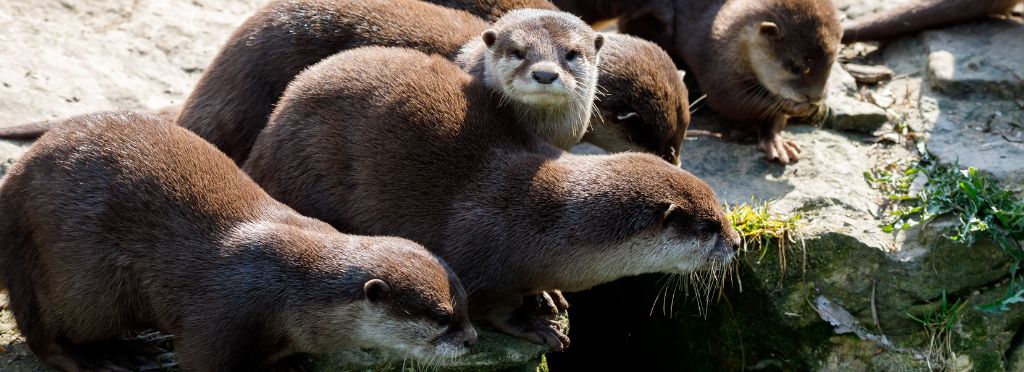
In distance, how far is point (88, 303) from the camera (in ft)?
11.8

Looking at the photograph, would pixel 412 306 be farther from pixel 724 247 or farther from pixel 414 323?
pixel 724 247

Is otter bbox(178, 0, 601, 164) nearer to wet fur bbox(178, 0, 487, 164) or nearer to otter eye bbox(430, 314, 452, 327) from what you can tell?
wet fur bbox(178, 0, 487, 164)

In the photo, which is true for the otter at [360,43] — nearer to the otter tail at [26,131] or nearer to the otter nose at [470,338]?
the otter tail at [26,131]

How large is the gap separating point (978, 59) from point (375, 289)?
3410 millimetres

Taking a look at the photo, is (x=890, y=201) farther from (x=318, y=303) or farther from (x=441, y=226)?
(x=318, y=303)

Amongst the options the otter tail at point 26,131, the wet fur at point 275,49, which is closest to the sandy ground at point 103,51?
the otter tail at point 26,131

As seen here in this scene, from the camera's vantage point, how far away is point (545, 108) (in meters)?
4.49

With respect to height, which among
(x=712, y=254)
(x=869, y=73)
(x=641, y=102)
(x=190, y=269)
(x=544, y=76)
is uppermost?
(x=544, y=76)

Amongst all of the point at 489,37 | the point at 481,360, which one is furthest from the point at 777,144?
the point at 481,360

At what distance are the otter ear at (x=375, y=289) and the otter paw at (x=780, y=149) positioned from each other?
7.08ft

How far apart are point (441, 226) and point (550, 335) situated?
0.49 m

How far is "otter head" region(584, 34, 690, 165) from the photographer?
470 centimetres

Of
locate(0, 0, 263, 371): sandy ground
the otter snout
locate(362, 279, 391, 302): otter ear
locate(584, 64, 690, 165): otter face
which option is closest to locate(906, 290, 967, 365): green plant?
the otter snout

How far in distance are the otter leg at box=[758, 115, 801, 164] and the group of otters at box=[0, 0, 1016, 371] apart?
21.1 inches
